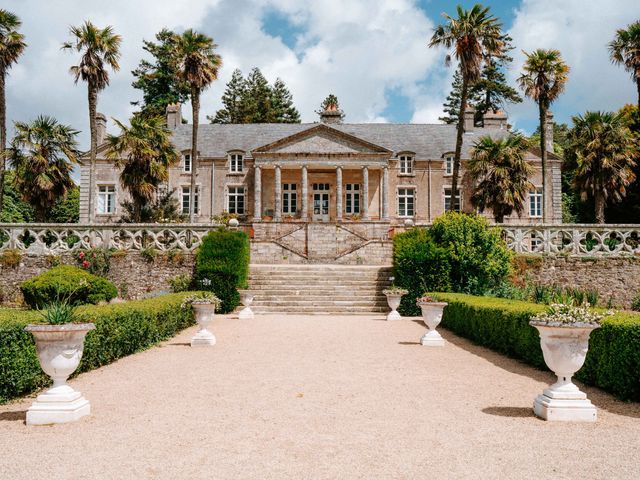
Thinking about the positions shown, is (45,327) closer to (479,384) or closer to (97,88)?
(479,384)

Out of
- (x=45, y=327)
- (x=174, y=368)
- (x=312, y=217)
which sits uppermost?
(x=312, y=217)

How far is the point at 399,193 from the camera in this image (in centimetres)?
4019

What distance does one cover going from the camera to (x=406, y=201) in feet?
132

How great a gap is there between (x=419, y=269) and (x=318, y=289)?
354 centimetres

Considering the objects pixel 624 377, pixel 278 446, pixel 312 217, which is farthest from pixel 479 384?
pixel 312 217

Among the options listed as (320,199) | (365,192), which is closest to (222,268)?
(365,192)

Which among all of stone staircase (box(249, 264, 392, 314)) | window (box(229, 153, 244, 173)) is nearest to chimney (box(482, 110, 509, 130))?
window (box(229, 153, 244, 173))

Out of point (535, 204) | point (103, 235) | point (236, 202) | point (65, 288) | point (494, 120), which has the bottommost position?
point (65, 288)

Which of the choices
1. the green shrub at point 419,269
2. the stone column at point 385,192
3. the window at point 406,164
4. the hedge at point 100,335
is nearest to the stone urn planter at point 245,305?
the hedge at point 100,335

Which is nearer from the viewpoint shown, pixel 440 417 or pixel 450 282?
pixel 440 417

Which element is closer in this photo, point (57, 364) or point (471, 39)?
point (57, 364)

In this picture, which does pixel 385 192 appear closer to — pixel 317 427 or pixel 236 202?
pixel 236 202

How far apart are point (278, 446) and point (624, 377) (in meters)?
4.50

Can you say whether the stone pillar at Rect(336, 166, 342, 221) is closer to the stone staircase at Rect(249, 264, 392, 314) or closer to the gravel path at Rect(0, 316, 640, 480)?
the stone staircase at Rect(249, 264, 392, 314)
